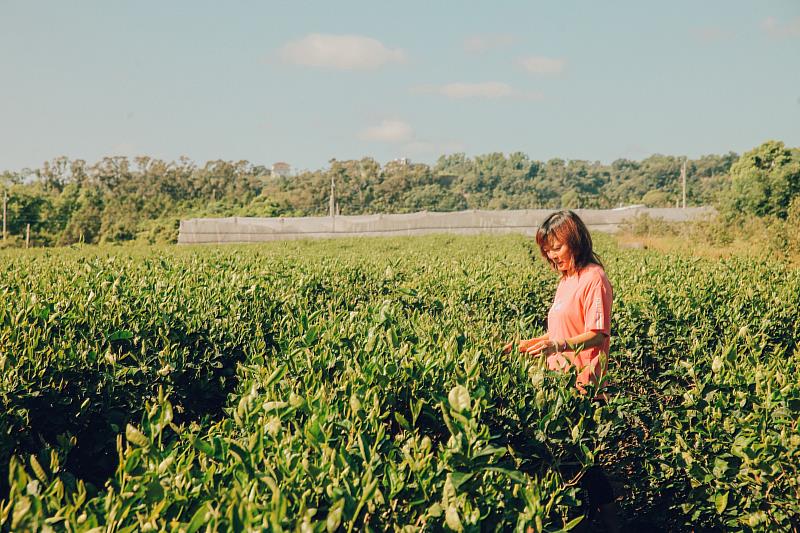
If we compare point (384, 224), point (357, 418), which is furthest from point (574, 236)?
point (384, 224)

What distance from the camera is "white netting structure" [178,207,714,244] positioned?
121 feet

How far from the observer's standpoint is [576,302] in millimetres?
3922

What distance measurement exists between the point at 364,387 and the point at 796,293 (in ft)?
17.8

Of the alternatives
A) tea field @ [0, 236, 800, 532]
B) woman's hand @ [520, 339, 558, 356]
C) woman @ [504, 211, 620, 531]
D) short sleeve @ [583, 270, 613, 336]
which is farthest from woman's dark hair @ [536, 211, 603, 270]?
tea field @ [0, 236, 800, 532]

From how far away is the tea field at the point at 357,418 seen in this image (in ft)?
6.10

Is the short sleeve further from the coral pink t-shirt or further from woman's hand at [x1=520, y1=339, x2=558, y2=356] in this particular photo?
woman's hand at [x1=520, y1=339, x2=558, y2=356]

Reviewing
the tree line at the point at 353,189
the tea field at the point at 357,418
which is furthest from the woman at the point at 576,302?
the tree line at the point at 353,189

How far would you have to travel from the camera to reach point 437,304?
21.0ft

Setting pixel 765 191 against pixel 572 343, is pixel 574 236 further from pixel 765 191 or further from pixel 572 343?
pixel 765 191

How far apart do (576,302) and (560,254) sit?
0.31 metres

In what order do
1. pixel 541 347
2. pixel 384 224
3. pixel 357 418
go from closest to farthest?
pixel 357 418
pixel 541 347
pixel 384 224

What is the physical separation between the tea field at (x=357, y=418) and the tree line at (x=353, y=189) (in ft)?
88.5

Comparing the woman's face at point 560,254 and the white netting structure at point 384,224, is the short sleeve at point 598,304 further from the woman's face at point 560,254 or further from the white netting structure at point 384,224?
the white netting structure at point 384,224

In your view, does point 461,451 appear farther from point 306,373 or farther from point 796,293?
point 796,293
